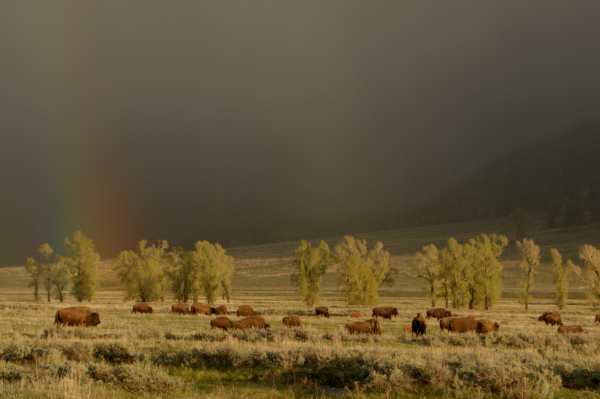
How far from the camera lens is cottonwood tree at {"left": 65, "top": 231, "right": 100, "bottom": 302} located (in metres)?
67.0

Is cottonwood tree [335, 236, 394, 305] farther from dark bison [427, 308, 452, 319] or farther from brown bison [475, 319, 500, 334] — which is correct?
→ brown bison [475, 319, 500, 334]

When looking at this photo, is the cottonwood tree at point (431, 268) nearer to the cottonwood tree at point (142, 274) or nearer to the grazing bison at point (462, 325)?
the grazing bison at point (462, 325)

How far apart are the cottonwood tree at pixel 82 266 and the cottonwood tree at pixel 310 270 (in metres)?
35.5

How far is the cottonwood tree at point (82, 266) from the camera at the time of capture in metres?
67.0

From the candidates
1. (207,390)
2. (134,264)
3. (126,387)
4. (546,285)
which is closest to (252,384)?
(207,390)

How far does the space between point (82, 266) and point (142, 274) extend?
45.5 ft

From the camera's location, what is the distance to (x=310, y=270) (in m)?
64.1

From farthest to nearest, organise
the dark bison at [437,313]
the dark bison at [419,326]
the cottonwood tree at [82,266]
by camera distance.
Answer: the cottonwood tree at [82,266]
the dark bison at [437,313]
the dark bison at [419,326]

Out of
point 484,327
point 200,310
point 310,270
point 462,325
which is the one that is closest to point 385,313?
point 462,325

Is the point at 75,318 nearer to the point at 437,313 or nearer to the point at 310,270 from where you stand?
the point at 437,313

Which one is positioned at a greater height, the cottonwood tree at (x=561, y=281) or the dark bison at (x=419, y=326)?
the dark bison at (x=419, y=326)

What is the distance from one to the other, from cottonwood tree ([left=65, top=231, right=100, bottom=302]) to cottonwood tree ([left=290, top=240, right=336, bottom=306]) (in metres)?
35.5

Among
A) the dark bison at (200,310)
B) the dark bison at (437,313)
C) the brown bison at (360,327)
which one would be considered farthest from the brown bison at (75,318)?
the dark bison at (437,313)

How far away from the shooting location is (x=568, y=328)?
26.8 metres
